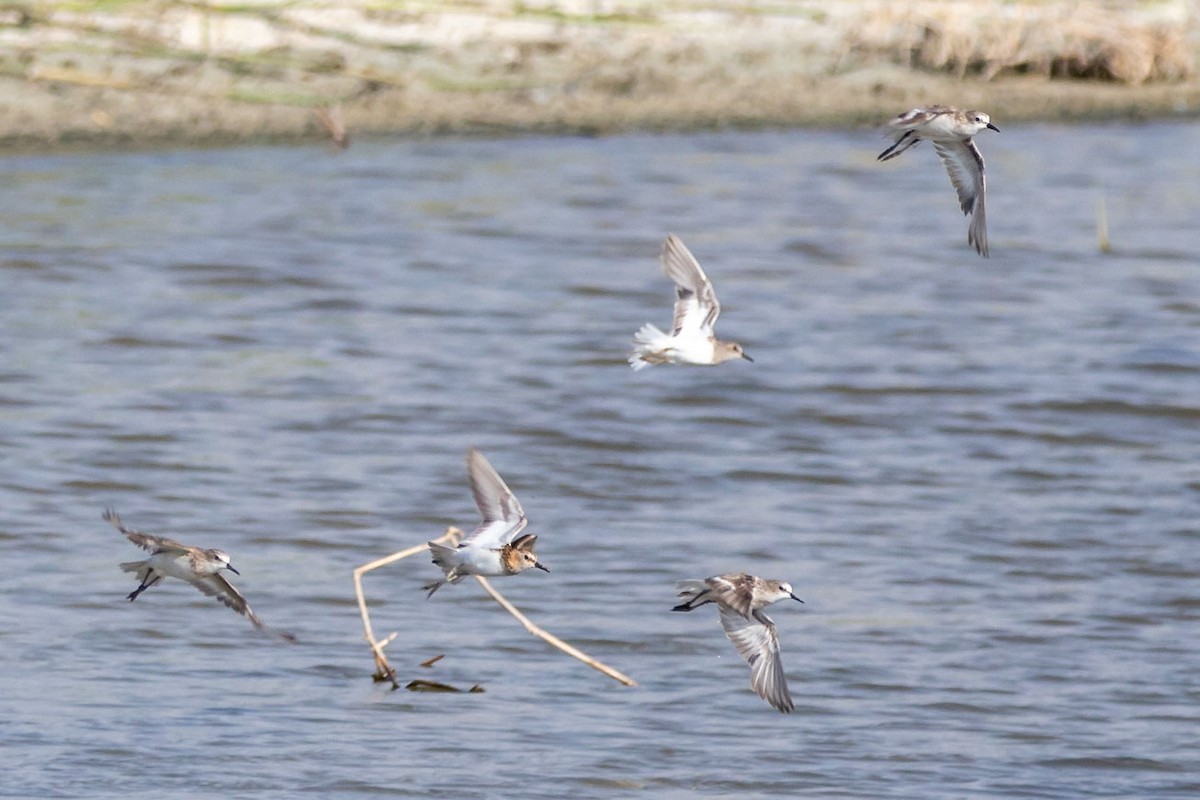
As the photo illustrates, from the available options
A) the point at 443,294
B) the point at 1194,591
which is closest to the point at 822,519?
the point at 1194,591

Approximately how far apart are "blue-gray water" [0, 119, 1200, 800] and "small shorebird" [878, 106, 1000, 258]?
1.93 metres

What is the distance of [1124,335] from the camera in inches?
545

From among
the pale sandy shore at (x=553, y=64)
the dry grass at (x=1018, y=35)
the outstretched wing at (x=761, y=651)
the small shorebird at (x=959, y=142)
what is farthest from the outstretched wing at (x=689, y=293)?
the dry grass at (x=1018, y=35)

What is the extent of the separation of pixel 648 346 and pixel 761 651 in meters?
1.10

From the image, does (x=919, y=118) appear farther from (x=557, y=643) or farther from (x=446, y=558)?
(x=557, y=643)

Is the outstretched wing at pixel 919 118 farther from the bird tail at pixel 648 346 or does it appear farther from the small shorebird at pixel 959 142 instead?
the bird tail at pixel 648 346

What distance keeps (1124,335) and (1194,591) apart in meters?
4.55

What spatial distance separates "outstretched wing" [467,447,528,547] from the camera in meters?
6.73

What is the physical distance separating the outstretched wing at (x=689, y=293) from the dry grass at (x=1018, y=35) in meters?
8.87

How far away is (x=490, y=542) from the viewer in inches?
263

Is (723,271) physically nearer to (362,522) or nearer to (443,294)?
(443,294)

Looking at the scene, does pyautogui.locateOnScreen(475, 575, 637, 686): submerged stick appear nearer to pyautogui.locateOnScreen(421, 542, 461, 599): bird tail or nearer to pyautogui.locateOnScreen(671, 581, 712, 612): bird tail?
pyautogui.locateOnScreen(421, 542, 461, 599): bird tail

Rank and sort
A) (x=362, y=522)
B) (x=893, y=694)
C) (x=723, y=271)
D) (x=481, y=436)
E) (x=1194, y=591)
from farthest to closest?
(x=723, y=271), (x=481, y=436), (x=362, y=522), (x=1194, y=591), (x=893, y=694)

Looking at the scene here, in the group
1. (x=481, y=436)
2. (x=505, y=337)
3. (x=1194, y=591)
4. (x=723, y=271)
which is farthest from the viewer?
(x=723, y=271)
